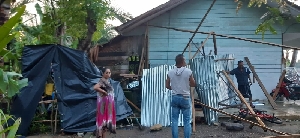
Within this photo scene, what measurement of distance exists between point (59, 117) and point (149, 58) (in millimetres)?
4582

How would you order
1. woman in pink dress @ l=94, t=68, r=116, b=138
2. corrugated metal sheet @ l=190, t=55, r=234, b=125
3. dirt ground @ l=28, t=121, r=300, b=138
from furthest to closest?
corrugated metal sheet @ l=190, t=55, r=234, b=125 < dirt ground @ l=28, t=121, r=300, b=138 < woman in pink dress @ l=94, t=68, r=116, b=138

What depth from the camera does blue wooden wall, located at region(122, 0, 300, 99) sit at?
11.8 m

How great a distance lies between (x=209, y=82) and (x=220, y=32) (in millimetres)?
3886

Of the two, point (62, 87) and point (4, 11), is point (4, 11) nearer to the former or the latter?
point (4, 11)

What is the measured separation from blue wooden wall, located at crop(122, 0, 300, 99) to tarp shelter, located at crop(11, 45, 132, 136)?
4.14 meters

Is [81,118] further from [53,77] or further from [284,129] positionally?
[284,129]

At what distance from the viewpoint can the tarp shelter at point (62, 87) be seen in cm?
749

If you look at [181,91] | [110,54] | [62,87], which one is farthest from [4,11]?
[110,54]

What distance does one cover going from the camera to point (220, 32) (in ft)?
38.9

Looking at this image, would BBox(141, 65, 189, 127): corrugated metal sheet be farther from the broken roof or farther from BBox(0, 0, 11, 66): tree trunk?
BBox(0, 0, 11, 66): tree trunk

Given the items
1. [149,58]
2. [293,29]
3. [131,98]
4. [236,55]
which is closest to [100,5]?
[149,58]

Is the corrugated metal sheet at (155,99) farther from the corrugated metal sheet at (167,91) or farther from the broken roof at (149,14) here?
the broken roof at (149,14)

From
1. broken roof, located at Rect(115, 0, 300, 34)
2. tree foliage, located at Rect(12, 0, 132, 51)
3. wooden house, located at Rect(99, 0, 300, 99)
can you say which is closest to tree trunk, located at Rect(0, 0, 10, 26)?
tree foliage, located at Rect(12, 0, 132, 51)

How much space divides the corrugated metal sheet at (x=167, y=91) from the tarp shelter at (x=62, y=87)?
144 cm
